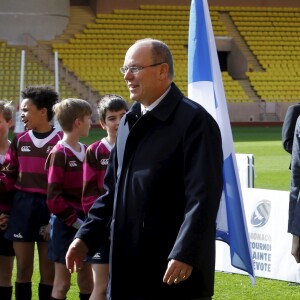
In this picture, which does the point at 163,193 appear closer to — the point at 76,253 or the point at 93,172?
the point at 76,253

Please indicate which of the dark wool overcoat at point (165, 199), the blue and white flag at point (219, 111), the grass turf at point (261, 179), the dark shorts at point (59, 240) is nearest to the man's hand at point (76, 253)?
→ the dark wool overcoat at point (165, 199)

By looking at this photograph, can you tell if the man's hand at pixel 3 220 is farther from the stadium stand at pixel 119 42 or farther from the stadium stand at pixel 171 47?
the stadium stand at pixel 119 42

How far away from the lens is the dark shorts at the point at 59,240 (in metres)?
5.71

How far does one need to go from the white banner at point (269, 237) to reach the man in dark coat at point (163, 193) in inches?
165

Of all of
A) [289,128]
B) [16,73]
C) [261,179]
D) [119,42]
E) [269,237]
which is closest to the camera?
[269,237]

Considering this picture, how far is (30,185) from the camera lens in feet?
19.9

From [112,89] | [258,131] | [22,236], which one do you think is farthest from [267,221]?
[112,89]

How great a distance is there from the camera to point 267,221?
818cm

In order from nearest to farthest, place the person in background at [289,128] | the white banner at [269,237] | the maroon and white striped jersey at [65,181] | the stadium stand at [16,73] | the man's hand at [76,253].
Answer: the man's hand at [76,253]
the maroon and white striped jersey at [65,181]
the white banner at [269,237]
the person in background at [289,128]
the stadium stand at [16,73]

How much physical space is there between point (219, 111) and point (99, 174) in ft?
4.04

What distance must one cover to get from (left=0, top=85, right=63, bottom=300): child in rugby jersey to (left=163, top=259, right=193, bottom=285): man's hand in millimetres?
2564

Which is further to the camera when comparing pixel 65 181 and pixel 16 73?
pixel 16 73

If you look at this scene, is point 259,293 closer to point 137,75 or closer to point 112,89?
point 137,75

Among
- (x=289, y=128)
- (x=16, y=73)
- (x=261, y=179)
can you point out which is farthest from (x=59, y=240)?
(x=16, y=73)
